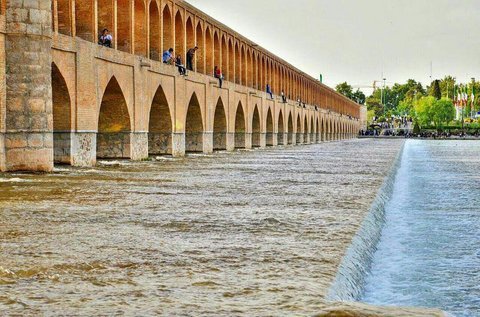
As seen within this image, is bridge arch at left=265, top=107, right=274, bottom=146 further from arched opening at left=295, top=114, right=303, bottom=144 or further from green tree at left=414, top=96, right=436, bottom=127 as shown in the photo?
green tree at left=414, top=96, right=436, bottom=127

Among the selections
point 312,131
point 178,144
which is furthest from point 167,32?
point 312,131

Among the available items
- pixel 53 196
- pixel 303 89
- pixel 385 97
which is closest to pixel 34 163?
pixel 53 196

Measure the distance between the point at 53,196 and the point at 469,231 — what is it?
16.1ft

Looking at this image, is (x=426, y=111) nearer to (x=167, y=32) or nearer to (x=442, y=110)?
(x=442, y=110)

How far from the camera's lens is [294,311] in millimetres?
3336

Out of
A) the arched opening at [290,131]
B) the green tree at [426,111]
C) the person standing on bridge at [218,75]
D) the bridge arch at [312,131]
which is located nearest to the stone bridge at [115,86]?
the person standing on bridge at [218,75]

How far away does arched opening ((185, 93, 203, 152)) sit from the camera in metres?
27.1

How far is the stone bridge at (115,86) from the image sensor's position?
45.1 feet

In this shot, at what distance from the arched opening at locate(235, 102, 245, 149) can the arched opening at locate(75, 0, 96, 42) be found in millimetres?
16881

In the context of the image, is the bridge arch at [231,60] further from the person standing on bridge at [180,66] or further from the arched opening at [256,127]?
the person standing on bridge at [180,66]

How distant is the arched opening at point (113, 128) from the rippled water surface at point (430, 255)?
9547 millimetres

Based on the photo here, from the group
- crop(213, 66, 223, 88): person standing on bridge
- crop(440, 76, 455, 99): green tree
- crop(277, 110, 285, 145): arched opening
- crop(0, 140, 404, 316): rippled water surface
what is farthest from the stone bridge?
crop(440, 76, 455, 99): green tree

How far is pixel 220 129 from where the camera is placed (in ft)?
102

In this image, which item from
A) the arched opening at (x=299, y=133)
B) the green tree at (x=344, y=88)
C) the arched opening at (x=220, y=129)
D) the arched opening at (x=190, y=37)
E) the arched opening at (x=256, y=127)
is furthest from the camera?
the green tree at (x=344, y=88)
